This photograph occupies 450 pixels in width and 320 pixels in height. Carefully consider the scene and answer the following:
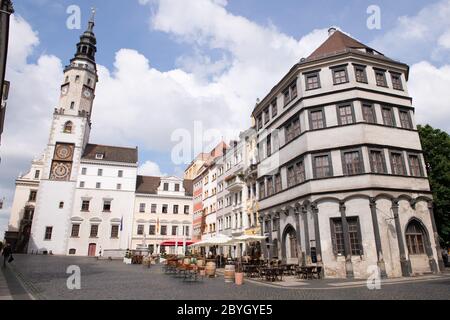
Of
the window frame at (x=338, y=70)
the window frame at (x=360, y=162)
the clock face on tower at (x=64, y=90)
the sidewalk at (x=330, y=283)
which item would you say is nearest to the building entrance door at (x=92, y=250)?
the clock face on tower at (x=64, y=90)

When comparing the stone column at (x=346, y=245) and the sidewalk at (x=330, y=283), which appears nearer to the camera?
the sidewalk at (x=330, y=283)

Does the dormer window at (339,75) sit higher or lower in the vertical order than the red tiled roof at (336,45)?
lower

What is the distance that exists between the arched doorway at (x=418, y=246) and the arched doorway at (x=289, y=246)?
25.9ft

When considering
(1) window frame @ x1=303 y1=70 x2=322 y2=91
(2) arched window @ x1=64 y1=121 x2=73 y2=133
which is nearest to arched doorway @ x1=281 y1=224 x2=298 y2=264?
(1) window frame @ x1=303 y1=70 x2=322 y2=91

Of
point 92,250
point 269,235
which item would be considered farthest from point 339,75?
point 92,250

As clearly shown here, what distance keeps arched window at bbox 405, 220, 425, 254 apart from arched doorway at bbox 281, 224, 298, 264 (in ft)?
25.7

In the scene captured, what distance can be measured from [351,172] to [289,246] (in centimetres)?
809

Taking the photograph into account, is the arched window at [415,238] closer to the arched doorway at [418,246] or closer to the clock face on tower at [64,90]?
the arched doorway at [418,246]

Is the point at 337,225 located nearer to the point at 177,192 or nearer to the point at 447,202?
the point at 447,202

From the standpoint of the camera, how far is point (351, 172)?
2177 centimetres

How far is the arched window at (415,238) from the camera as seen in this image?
21.0 meters

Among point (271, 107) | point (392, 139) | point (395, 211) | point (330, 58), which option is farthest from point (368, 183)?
point (271, 107)

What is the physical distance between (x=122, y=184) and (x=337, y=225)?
4556 cm

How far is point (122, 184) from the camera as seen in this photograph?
2286 inches
